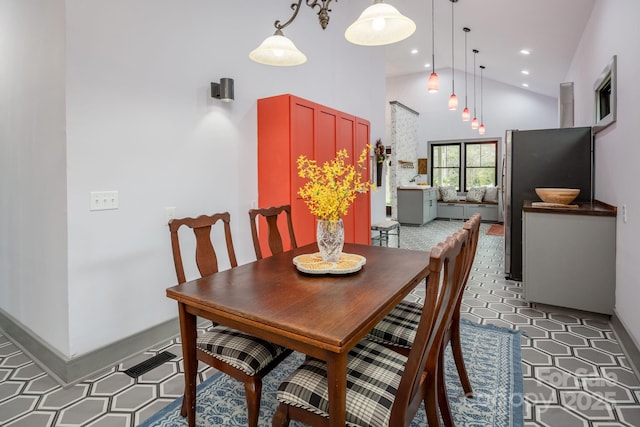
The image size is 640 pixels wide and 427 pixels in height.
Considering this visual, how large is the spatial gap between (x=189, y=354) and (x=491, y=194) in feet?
30.4

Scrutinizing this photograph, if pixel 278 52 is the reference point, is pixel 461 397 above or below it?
below

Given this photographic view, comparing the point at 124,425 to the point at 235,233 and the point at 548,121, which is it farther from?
the point at 548,121

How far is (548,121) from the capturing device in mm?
9258

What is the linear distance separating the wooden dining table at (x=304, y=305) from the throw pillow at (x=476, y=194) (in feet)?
27.0

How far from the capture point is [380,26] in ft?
5.62

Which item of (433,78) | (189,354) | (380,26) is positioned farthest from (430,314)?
(433,78)

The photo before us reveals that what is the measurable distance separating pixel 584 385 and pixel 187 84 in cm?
336

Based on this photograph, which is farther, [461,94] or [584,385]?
[461,94]

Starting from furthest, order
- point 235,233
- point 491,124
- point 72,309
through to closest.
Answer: point 491,124 → point 235,233 → point 72,309

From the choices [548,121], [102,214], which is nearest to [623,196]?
[102,214]

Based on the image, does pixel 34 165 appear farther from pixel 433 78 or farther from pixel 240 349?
pixel 433 78

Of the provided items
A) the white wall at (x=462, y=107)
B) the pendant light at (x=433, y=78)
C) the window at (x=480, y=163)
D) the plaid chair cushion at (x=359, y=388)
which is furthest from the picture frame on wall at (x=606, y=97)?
the window at (x=480, y=163)

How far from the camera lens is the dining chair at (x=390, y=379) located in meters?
1.09

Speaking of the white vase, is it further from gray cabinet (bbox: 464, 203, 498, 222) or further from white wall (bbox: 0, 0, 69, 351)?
gray cabinet (bbox: 464, 203, 498, 222)
